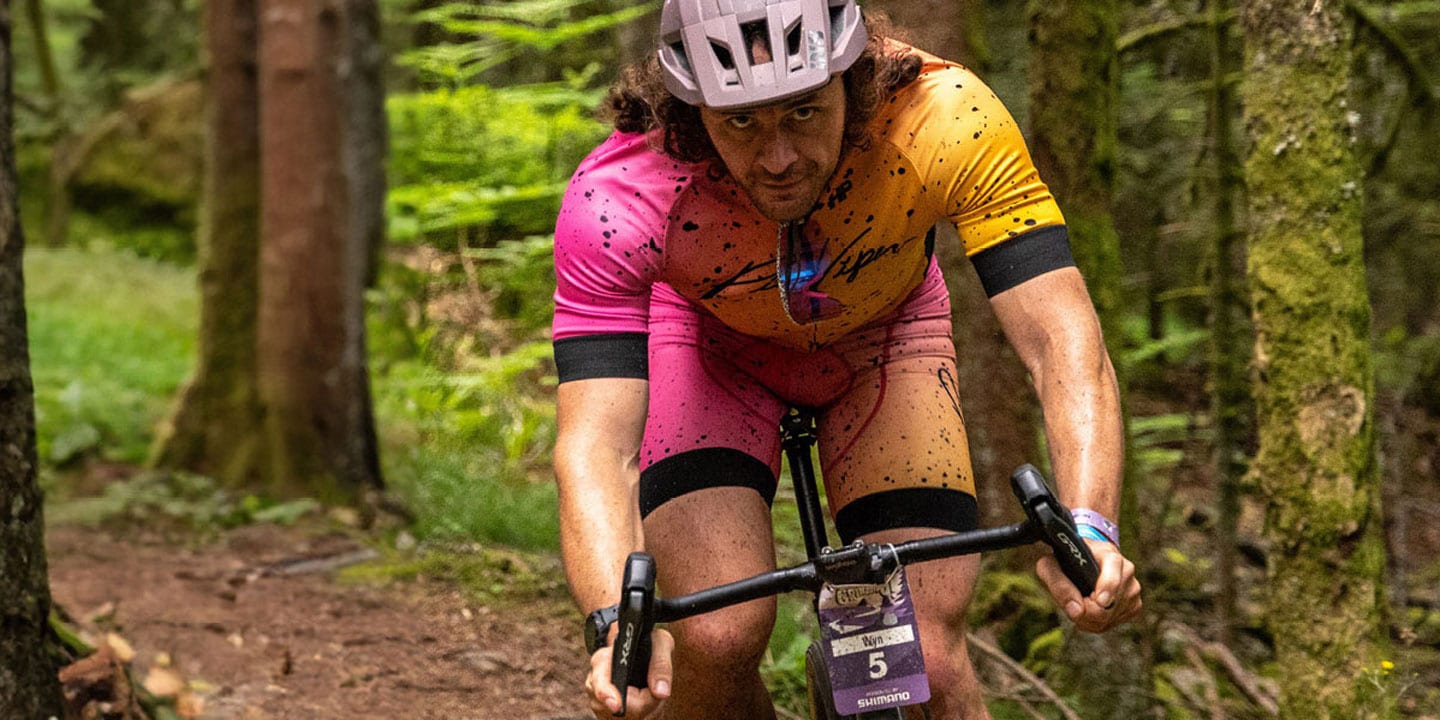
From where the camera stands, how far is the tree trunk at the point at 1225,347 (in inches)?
280

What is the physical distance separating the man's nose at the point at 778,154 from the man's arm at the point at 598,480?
0.53 metres

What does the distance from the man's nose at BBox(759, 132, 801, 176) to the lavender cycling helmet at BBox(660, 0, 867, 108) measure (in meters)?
0.13

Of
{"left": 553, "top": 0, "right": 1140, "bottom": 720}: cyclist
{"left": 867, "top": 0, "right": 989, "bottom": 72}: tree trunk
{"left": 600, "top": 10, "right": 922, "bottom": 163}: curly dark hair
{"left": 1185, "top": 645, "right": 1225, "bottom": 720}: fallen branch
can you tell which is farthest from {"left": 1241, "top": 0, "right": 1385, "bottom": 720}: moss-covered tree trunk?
{"left": 600, "top": 10, "right": 922, "bottom": 163}: curly dark hair

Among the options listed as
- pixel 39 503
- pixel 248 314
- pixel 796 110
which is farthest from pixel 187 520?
pixel 796 110

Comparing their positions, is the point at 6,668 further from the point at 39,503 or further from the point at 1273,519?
the point at 1273,519

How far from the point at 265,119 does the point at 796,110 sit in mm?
6921

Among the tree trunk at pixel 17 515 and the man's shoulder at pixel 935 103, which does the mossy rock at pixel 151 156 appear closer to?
the tree trunk at pixel 17 515

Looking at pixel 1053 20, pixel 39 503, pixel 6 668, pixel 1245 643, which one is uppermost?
pixel 1053 20

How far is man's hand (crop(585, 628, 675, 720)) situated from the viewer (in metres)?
2.31

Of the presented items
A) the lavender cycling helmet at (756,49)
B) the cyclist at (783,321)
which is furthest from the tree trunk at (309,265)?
the lavender cycling helmet at (756,49)

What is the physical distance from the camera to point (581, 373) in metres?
2.87

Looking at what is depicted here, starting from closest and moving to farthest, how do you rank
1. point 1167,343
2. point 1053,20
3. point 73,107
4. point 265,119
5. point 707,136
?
point 707,136
point 1053,20
point 1167,343
point 265,119
point 73,107

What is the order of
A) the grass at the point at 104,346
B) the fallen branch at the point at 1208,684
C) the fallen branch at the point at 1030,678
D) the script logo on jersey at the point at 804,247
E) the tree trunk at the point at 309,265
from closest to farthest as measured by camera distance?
1. the script logo on jersey at the point at 804,247
2. the fallen branch at the point at 1030,678
3. the fallen branch at the point at 1208,684
4. the tree trunk at the point at 309,265
5. the grass at the point at 104,346

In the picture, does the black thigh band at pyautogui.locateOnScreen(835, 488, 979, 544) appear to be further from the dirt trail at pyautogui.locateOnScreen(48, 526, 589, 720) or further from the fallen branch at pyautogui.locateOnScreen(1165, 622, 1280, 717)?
the fallen branch at pyautogui.locateOnScreen(1165, 622, 1280, 717)
